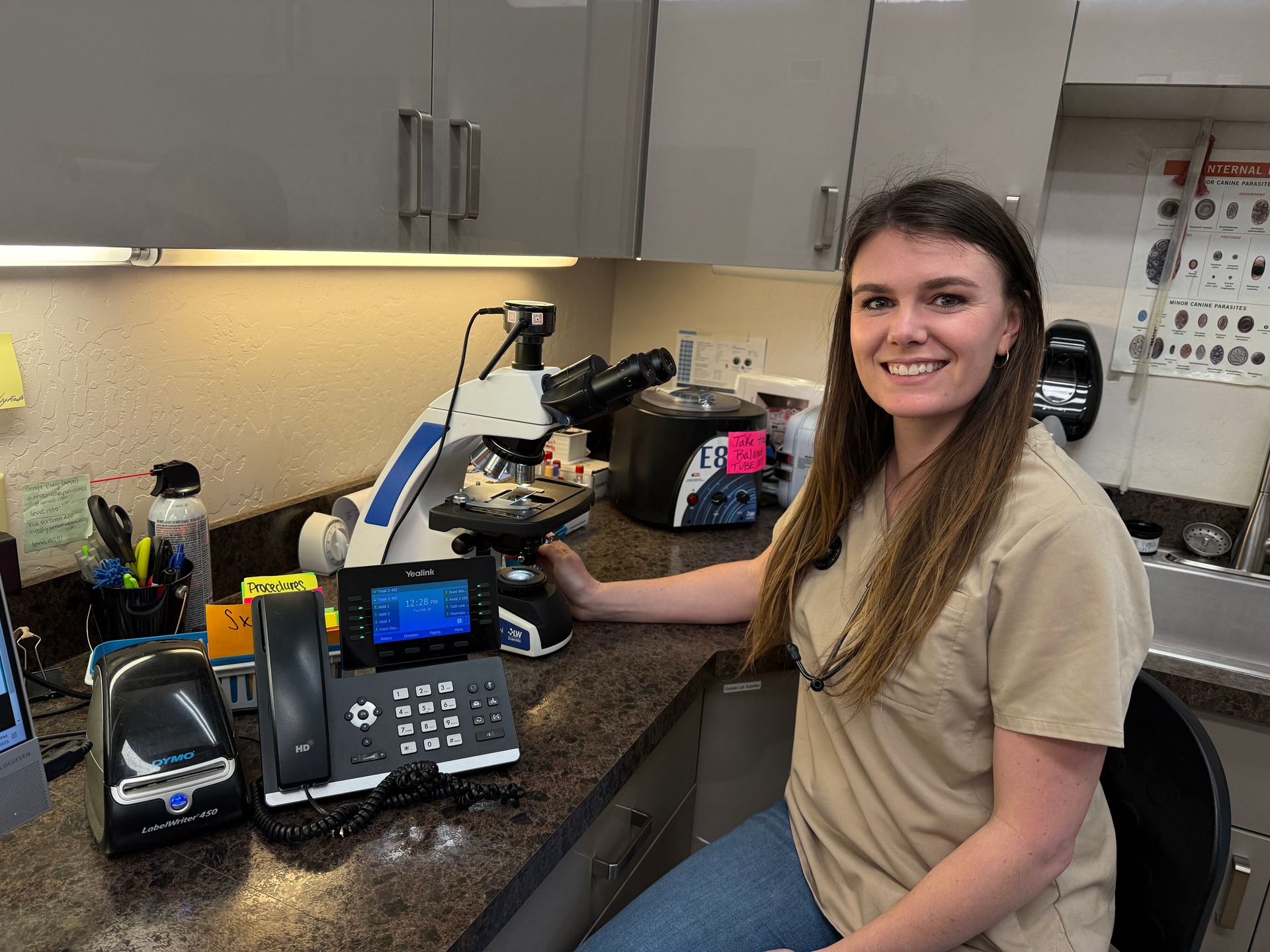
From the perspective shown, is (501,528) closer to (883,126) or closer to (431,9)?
(431,9)

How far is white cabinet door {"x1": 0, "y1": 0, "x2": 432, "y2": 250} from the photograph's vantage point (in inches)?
30.0

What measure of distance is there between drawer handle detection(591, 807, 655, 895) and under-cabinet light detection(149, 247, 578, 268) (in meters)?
0.83

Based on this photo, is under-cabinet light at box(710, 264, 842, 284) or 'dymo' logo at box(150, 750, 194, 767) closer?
'dymo' logo at box(150, 750, 194, 767)

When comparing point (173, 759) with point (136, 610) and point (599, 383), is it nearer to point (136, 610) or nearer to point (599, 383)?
point (136, 610)

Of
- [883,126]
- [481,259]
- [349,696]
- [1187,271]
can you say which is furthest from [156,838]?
[1187,271]

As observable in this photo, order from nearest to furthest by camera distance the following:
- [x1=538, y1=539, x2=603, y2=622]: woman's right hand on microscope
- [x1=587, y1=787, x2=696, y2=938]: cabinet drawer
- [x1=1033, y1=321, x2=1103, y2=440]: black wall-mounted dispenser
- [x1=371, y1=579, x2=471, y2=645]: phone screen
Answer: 1. [x1=371, y1=579, x2=471, y2=645]: phone screen
2. [x1=587, y1=787, x2=696, y2=938]: cabinet drawer
3. [x1=538, y1=539, x2=603, y2=622]: woman's right hand on microscope
4. [x1=1033, y1=321, x2=1103, y2=440]: black wall-mounted dispenser

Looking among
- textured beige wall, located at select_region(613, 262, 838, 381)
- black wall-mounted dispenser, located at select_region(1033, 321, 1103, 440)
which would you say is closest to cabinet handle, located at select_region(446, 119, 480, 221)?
textured beige wall, located at select_region(613, 262, 838, 381)

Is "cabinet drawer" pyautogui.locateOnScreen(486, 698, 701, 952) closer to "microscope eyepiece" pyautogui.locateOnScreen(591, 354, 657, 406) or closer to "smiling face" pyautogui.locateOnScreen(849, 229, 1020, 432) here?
"microscope eyepiece" pyautogui.locateOnScreen(591, 354, 657, 406)

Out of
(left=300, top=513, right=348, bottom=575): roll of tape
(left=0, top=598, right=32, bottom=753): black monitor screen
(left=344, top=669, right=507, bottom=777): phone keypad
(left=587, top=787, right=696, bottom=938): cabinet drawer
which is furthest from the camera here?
(left=300, top=513, right=348, bottom=575): roll of tape

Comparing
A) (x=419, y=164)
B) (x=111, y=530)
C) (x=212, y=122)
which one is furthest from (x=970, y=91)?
(x=111, y=530)

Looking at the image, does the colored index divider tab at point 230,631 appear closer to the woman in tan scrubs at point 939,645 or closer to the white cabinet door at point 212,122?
the white cabinet door at point 212,122

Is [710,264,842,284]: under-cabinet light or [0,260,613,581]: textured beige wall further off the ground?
[710,264,842,284]: under-cabinet light

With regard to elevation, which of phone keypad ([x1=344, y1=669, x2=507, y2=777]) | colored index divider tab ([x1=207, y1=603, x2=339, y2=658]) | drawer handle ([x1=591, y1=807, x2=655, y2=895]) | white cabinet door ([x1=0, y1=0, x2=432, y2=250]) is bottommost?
drawer handle ([x1=591, y1=807, x2=655, y2=895])

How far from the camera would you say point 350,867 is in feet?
2.83
